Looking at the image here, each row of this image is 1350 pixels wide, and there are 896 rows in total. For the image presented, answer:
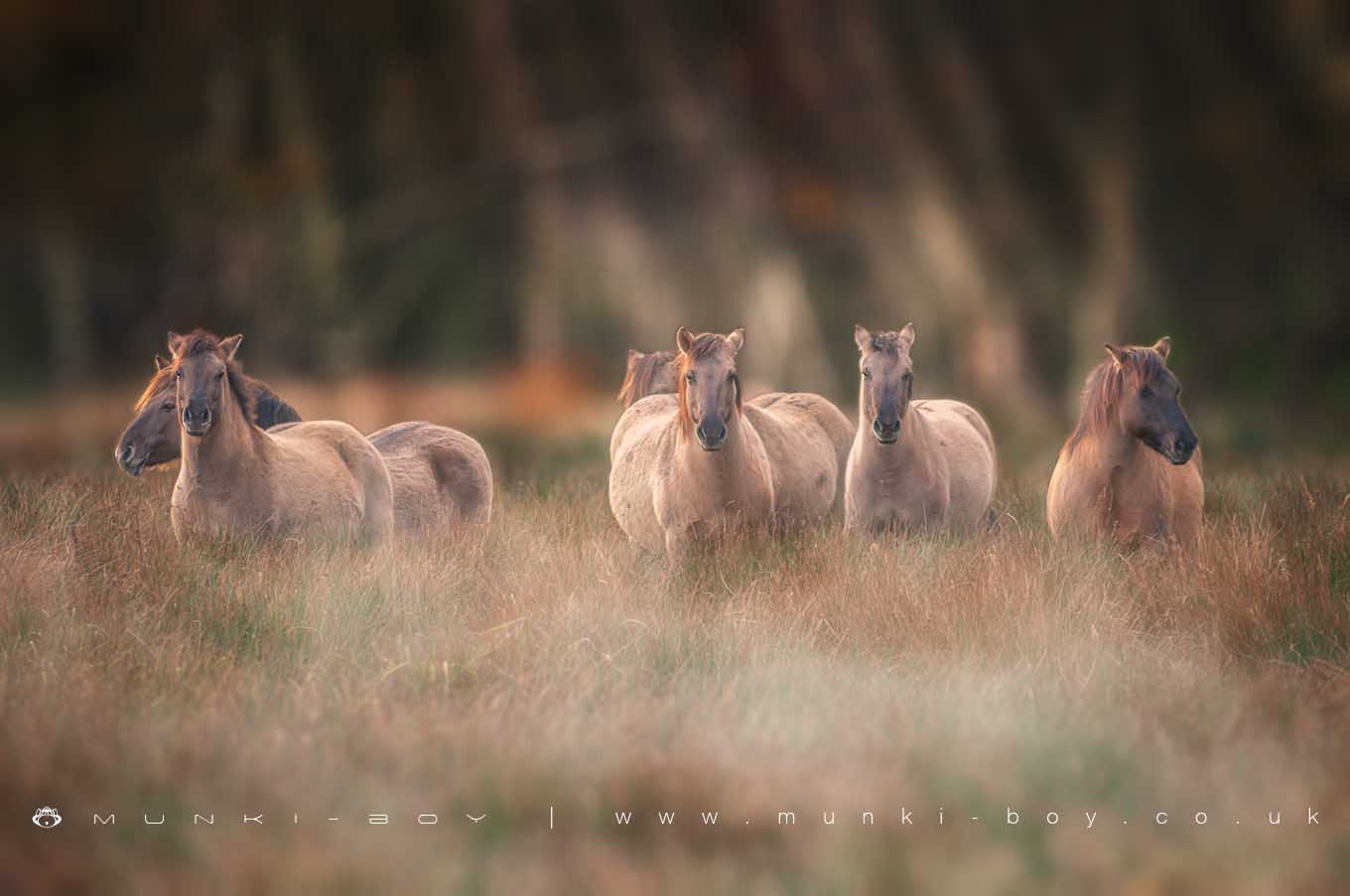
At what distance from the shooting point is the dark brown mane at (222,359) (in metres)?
6.97

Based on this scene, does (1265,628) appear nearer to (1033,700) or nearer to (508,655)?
(1033,700)

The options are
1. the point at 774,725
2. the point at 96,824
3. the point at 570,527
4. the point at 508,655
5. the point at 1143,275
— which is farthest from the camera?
the point at 1143,275

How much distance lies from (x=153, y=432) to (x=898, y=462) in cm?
441

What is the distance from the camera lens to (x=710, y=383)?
6.93 m

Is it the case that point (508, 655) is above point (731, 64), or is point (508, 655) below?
below

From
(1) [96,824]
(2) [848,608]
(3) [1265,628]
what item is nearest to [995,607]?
(2) [848,608]

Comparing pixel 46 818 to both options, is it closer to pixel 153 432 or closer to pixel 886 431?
pixel 153 432

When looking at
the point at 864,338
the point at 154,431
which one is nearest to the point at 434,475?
the point at 154,431

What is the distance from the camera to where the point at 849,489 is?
7.96m

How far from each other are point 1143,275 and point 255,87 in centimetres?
1195

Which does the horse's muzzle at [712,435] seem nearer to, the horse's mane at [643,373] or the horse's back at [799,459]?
the horse's back at [799,459]

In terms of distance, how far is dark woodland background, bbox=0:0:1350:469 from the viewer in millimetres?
15883

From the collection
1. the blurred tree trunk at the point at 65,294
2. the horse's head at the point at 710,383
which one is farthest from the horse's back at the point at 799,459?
the blurred tree trunk at the point at 65,294

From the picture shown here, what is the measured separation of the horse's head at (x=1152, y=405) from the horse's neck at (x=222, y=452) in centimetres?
483
